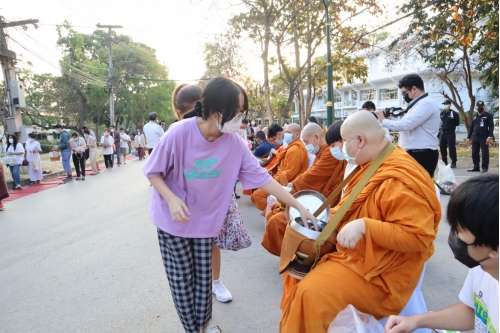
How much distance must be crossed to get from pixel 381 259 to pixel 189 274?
44.9 inches

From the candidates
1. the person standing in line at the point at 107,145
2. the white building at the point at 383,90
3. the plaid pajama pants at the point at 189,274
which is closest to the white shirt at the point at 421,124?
the plaid pajama pants at the point at 189,274

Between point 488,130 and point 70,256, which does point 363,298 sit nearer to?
point 70,256

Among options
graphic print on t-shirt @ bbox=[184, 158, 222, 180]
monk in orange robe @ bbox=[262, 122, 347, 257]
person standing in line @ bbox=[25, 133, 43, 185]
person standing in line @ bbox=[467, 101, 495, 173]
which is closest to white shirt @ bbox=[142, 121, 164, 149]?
person standing in line @ bbox=[25, 133, 43, 185]

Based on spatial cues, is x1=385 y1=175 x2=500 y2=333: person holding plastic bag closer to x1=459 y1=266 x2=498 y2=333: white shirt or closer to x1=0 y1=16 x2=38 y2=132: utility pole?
x1=459 y1=266 x2=498 y2=333: white shirt

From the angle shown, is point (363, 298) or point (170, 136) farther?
point (170, 136)

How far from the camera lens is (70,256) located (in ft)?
14.1

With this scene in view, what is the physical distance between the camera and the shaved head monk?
67.6 inches

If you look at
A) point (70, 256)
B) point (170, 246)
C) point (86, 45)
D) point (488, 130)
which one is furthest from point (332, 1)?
point (86, 45)

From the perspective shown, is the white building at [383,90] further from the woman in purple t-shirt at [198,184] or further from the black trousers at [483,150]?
the woman in purple t-shirt at [198,184]

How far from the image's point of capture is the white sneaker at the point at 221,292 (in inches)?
118

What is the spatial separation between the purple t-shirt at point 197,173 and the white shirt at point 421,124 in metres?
2.32

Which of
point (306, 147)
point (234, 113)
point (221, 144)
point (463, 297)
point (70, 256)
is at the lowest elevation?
point (70, 256)

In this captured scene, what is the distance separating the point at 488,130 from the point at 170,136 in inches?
354

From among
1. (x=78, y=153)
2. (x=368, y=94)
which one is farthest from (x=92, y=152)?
(x=368, y=94)
